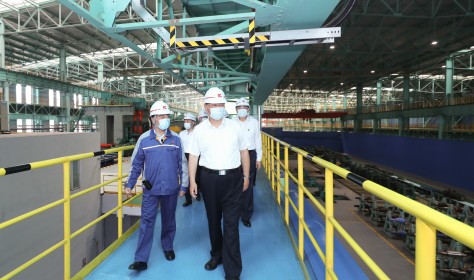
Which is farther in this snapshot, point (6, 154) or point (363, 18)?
point (363, 18)

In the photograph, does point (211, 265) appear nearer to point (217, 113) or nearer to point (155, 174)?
point (155, 174)

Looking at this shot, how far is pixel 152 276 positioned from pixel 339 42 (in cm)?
2222

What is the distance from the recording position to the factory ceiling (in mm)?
5070

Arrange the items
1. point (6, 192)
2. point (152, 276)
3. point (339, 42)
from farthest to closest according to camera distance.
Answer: point (339, 42) → point (6, 192) → point (152, 276)

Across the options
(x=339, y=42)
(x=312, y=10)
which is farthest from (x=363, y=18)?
(x=312, y=10)

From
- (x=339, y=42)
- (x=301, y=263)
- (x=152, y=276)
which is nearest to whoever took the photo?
(x=152, y=276)

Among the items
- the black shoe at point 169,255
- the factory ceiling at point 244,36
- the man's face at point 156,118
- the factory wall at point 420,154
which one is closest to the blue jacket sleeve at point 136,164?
the man's face at point 156,118

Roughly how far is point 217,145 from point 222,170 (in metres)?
0.29

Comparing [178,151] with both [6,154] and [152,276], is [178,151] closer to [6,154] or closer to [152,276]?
[152,276]

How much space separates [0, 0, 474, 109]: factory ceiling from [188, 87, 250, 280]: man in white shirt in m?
2.15

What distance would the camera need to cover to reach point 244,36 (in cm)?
548

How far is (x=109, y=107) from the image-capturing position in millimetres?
26500

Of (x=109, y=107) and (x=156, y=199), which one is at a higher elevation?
(x=109, y=107)

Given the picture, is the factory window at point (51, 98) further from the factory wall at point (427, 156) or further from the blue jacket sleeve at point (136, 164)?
the blue jacket sleeve at point (136, 164)
